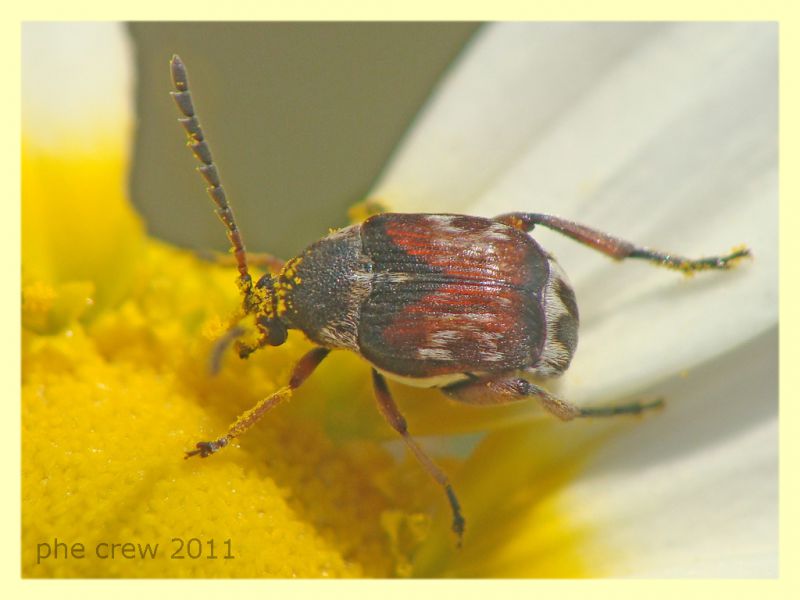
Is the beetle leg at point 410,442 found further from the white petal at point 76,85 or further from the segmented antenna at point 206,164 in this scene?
the white petal at point 76,85

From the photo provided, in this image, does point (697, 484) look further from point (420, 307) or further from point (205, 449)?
point (205, 449)

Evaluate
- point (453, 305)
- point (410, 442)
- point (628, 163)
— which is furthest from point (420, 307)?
point (628, 163)

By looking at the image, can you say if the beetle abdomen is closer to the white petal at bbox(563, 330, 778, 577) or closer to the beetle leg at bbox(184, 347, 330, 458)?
the beetle leg at bbox(184, 347, 330, 458)

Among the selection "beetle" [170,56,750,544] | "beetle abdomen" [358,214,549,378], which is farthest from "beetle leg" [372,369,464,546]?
"beetle abdomen" [358,214,549,378]

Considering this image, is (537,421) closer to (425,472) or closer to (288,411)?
(425,472)

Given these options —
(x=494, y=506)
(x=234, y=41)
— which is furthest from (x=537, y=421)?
(x=234, y=41)
